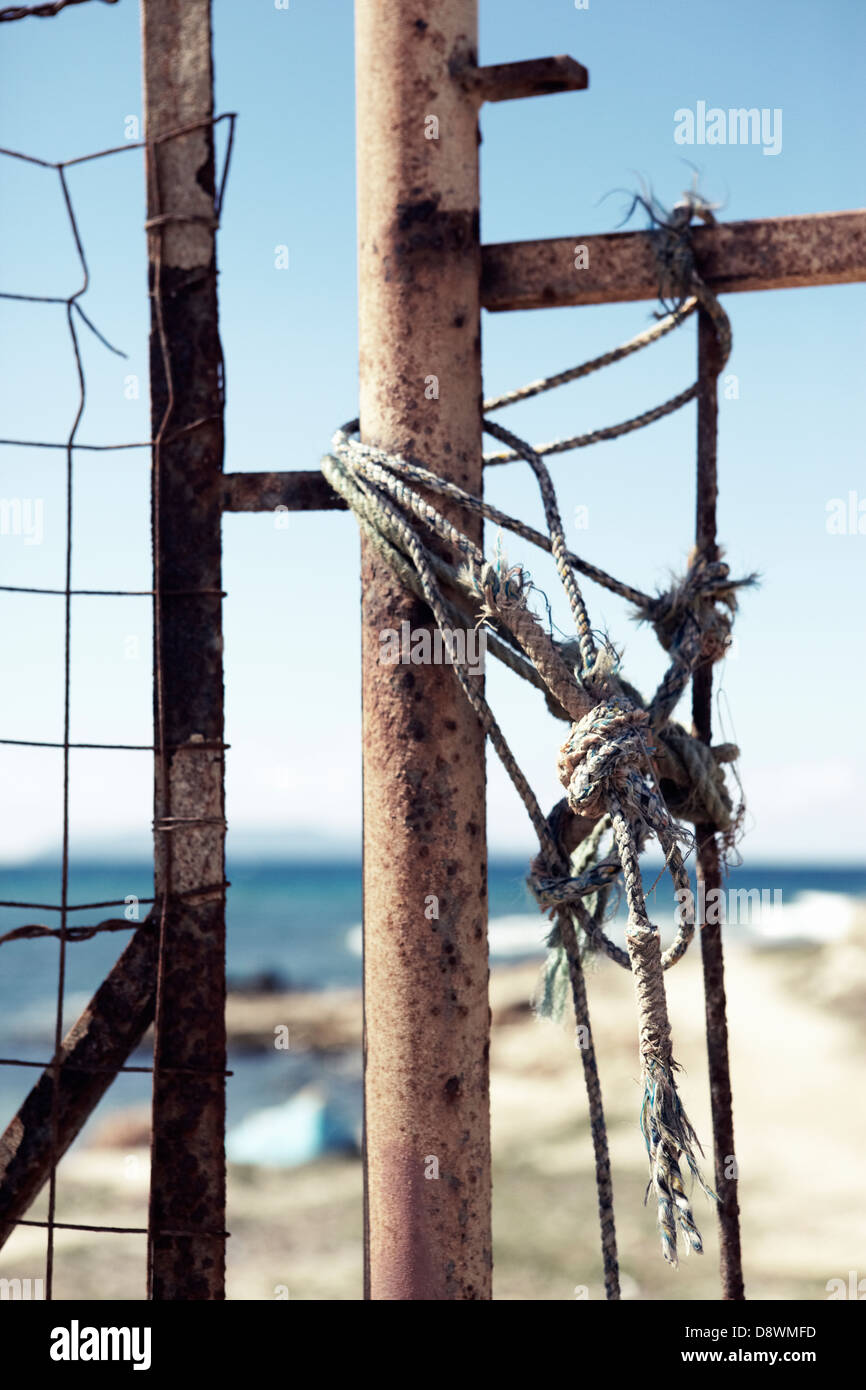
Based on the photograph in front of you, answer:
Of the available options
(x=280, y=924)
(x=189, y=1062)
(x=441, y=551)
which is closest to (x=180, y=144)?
(x=441, y=551)

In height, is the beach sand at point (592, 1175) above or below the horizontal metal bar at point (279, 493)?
below

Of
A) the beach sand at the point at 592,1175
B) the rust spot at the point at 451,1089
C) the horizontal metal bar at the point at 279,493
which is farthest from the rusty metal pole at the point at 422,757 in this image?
the beach sand at the point at 592,1175

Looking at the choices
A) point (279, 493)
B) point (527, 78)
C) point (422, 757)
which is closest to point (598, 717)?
point (422, 757)

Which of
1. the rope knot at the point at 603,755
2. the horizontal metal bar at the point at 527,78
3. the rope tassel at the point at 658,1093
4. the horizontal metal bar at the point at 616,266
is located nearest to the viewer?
the rope tassel at the point at 658,1093

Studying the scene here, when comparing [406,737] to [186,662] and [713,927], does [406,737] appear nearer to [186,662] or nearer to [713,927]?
[186,662]

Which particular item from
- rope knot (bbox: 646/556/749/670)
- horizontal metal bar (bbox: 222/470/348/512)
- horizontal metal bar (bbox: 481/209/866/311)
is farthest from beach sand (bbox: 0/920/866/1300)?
horizontal metal bar (bbox: 481/209/866/311)

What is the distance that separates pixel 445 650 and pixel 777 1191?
1162 cm

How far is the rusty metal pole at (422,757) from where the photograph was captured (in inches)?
76.2

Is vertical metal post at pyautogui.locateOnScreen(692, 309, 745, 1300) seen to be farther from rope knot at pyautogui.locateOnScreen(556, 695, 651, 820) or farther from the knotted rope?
rope knot at pyautogui.locateOnScreen(556, 695, 651, 820)

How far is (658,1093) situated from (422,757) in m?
0.60

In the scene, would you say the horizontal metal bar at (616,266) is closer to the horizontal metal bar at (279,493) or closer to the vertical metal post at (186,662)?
the horizontal metal bar at (279,493)

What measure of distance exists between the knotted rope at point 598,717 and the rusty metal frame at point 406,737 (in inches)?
2.6

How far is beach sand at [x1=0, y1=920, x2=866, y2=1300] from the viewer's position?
28.9ft

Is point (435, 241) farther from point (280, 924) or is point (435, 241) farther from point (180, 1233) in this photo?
point (280, 924)
